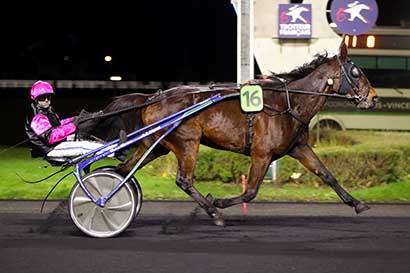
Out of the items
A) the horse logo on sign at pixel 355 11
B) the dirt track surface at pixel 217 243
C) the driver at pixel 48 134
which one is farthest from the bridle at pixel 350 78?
the horse logo on sign at pixel 355 11

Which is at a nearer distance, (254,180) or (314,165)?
(254,180)

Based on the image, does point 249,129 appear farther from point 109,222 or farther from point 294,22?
point 294,22

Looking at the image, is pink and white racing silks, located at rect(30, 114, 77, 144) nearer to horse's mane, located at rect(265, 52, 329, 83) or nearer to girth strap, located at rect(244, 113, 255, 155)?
girth strap, located at rect(244, 113, 255, 155)

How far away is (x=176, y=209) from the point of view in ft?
33.1

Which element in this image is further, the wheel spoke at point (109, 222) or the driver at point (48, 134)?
the driver at point (48, 134)

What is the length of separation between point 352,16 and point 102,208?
22.3 feet

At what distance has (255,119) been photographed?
8047 mm

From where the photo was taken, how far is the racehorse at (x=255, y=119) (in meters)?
8.05

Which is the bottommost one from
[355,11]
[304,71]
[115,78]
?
[115,78]

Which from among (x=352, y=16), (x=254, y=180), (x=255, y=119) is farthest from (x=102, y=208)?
(x=352, y=16)

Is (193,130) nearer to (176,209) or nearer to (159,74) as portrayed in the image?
(176,209)

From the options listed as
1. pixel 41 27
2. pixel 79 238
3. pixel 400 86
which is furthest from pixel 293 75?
pixel 41 27

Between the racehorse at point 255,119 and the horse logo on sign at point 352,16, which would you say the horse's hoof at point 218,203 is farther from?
the horse logo on sign at point 352,16

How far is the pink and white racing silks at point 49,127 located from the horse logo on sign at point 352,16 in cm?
626
